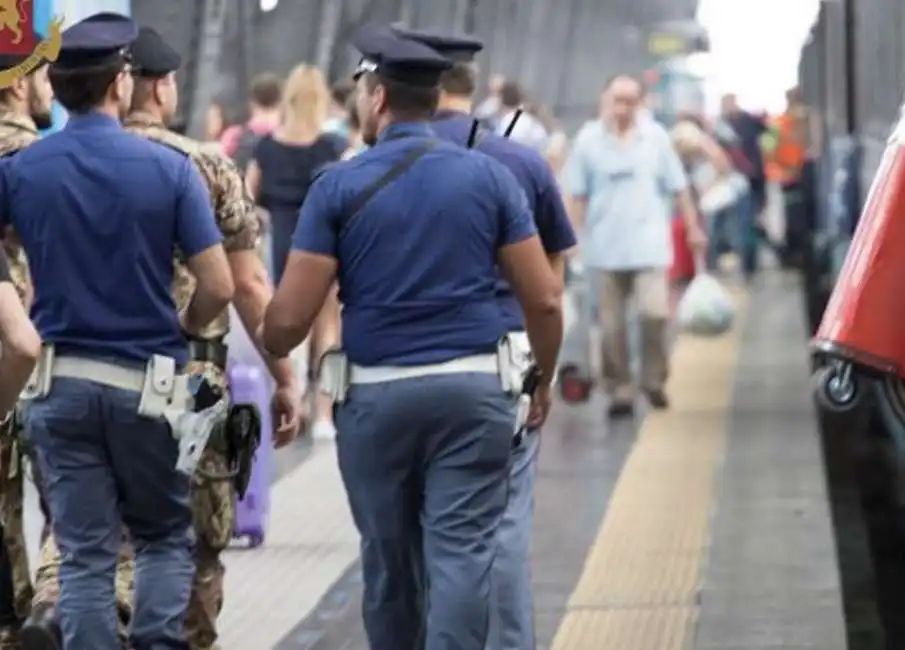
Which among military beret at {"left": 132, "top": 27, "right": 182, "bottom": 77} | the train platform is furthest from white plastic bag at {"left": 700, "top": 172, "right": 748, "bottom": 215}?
military beret at {"left": 132, "top": 27, "right": 182, "bottom": 77}

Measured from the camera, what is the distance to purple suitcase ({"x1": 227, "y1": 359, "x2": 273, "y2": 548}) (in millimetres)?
9523

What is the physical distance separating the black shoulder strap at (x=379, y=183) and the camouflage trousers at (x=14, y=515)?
1.49 meters

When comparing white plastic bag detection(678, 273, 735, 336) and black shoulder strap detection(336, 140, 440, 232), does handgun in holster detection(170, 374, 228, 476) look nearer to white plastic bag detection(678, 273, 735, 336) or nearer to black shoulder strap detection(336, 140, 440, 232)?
black shoulder strap detection(336, 140, 440, 232)

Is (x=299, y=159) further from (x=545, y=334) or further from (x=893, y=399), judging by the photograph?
(x=893, y=399)

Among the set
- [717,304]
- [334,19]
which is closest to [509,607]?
[717,304]

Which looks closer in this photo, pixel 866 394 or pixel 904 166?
pixel 904 166

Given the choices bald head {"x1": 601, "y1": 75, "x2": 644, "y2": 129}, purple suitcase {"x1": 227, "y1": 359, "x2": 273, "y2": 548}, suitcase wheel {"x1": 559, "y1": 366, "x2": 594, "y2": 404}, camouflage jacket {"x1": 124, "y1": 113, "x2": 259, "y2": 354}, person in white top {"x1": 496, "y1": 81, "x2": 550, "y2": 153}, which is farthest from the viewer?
person in white top {"x1": 496, "y1": 81, "x2": 550, "y2": 153}

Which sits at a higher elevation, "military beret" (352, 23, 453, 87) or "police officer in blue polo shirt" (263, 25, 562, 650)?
"military beret" (352, 23, 453, 87)

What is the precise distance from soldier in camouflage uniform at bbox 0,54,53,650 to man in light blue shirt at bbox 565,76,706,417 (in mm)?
7448

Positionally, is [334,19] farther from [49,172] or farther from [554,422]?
[49,172]

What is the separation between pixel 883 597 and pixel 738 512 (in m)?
3.17

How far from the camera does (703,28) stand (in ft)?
245

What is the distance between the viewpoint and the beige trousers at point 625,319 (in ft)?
50.3

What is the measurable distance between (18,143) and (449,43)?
1176 millimetres
